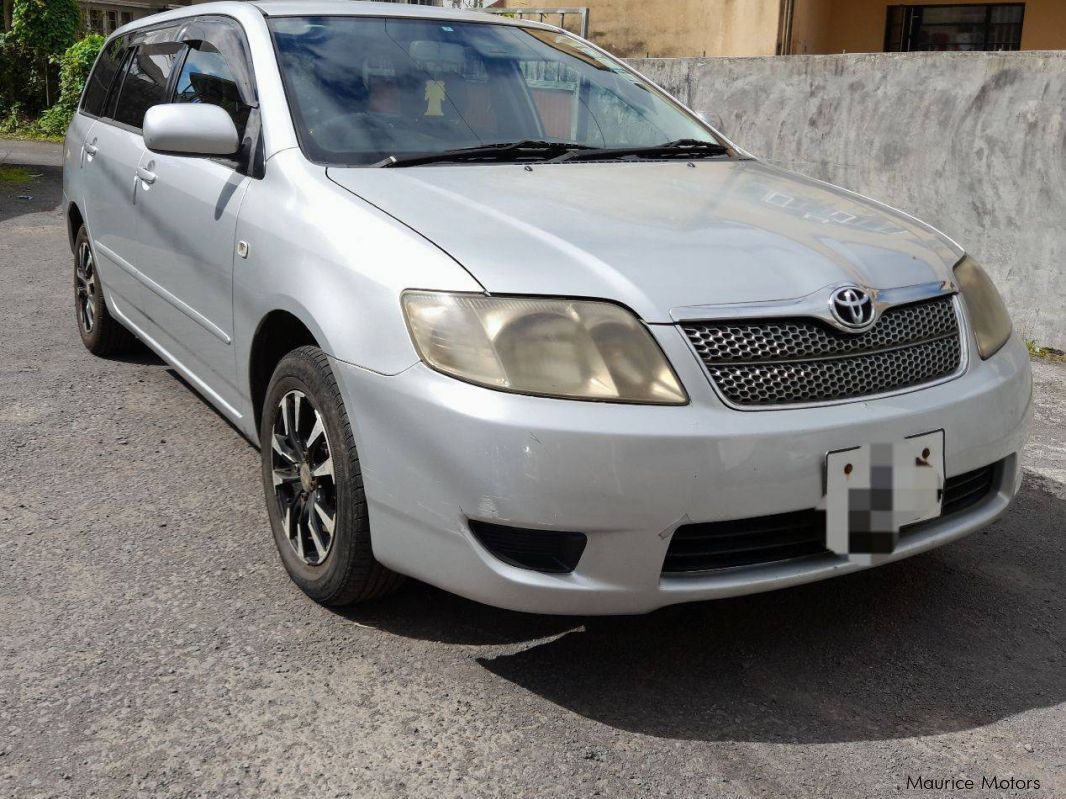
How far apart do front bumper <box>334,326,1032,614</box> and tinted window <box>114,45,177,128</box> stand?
2415 mm

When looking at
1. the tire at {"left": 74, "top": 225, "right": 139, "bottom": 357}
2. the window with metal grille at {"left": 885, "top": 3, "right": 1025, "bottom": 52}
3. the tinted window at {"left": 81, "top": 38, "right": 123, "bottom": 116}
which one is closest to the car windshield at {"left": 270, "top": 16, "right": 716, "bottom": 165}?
the tinted window at {"left": 81, "top": 38, "right": 123, "bottom": 116}

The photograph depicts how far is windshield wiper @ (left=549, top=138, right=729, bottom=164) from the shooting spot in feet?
11.6

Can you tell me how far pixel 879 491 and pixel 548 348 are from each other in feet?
2.73

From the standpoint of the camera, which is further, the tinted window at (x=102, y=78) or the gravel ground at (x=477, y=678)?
the tinted window at (x=102, y=78)

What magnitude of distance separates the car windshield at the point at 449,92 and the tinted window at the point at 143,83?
94 cm

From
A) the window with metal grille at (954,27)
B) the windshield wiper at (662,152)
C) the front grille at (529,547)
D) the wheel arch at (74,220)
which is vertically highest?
the window with metal grille at (954,27)

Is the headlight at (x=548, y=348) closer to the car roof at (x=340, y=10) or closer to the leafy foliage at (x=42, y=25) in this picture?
the car roof at (x=340, y=10)

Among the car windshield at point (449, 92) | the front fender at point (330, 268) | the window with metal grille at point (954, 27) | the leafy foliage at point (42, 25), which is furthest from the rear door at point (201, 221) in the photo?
the leafy foliage at point (42, 25)

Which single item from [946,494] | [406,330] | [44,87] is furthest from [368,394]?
[44,87]

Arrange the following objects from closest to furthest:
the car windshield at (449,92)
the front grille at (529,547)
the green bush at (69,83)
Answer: the front grille at (529,547)
the car windshield at (449,92)
the green bush at (69,83)

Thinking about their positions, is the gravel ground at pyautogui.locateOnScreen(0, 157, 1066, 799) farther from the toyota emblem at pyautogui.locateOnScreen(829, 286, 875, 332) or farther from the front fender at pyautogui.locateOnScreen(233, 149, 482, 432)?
the toyota emblem at pyautogui.locateOnScreen(829, 286, 875, 332)

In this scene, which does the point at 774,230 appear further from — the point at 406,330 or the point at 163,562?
the point at 163,562

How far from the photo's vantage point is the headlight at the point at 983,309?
297cm

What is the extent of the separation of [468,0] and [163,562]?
1671 centimetres
